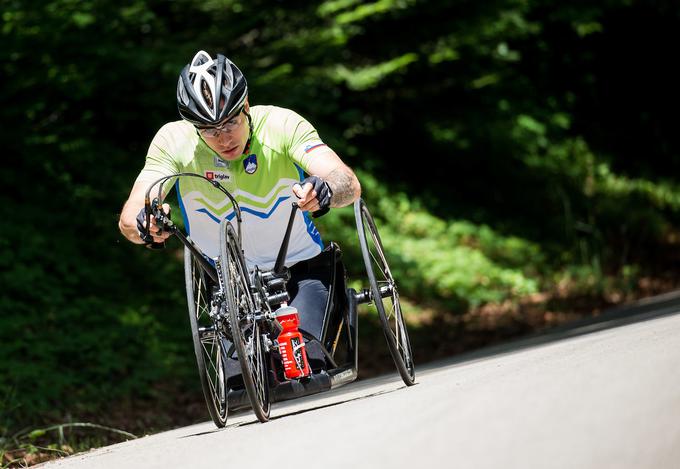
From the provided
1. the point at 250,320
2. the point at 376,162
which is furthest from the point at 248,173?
the point at 376,162

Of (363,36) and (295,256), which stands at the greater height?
(363,36)

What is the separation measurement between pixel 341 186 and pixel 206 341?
1122mm

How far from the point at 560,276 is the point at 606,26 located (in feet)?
29.0

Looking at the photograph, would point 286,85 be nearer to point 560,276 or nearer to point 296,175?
point 560,276

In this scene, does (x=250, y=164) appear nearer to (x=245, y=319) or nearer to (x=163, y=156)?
(x=163, y=156)

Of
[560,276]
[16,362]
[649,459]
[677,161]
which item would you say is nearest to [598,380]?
[649,459]

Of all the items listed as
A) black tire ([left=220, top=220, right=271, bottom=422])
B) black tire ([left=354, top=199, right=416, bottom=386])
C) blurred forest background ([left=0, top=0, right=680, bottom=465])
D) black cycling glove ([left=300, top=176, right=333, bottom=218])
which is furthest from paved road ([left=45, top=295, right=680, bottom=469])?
blurred forest background ([left=0, top=0, right=680, bottom=465])

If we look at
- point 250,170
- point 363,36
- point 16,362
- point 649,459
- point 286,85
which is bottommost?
point 649,459

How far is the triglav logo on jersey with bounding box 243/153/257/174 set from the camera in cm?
612

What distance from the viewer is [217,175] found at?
20.0 ft

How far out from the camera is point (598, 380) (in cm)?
450

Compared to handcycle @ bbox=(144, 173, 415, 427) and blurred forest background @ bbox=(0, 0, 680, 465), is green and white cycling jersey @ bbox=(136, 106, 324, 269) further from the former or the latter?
blurred forest background @ bbox=(0, 0, 680, 465)

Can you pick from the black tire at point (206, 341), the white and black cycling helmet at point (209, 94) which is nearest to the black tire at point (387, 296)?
the black tire at point (206, 341)

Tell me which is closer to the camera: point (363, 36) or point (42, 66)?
point (42, 66)
